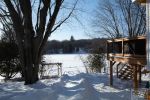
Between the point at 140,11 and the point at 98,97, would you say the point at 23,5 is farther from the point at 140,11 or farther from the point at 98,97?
the point at 140,11

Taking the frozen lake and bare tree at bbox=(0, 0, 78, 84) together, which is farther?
the frozen lake

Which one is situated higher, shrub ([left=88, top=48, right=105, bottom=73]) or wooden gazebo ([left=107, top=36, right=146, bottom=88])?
wooden gazebo ([left=107, top=36, right=146, bottom=88])

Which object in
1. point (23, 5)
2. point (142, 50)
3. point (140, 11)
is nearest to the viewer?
point (142, 50)

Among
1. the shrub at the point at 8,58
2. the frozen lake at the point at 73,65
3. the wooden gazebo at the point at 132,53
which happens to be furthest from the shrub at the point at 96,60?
the wooden gazebo at the point at 132,53

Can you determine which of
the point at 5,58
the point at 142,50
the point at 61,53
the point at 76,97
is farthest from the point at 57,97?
the point at 61,53

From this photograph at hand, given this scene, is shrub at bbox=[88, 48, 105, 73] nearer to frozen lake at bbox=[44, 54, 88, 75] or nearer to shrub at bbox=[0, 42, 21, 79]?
frozen lake at bbox=[44, 54, 88, 75]

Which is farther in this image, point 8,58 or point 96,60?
point 96,60

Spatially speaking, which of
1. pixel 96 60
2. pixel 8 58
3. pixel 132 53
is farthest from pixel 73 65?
pixel 132 53

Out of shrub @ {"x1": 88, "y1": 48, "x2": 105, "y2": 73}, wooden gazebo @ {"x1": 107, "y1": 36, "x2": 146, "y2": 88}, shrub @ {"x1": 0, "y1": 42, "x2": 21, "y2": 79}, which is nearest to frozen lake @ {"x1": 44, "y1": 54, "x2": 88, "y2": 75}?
shrub @ {"x1": 88, "y1": 48, "x2": 105, "y2": 73}

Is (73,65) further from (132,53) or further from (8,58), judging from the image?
(132,53)

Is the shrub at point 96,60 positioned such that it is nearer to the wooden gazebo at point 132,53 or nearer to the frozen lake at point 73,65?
the frozen lake at point 73,65

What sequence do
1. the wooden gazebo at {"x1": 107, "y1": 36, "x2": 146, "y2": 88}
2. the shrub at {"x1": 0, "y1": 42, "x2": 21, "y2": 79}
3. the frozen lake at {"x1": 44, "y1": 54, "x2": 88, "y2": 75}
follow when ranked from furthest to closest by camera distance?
the frozen lake at {"x1": 44, "y1": 54, "x2": 88, "y2": 75}, the shrub at {"x1": 0, "y1": 42, "x2": 21, "y2": 79}, the wooden gazebo at {"x1": 107, "y1": 36, "x2": 146, "y2": 88}

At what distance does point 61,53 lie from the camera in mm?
92312

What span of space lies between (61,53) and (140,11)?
5536cm
